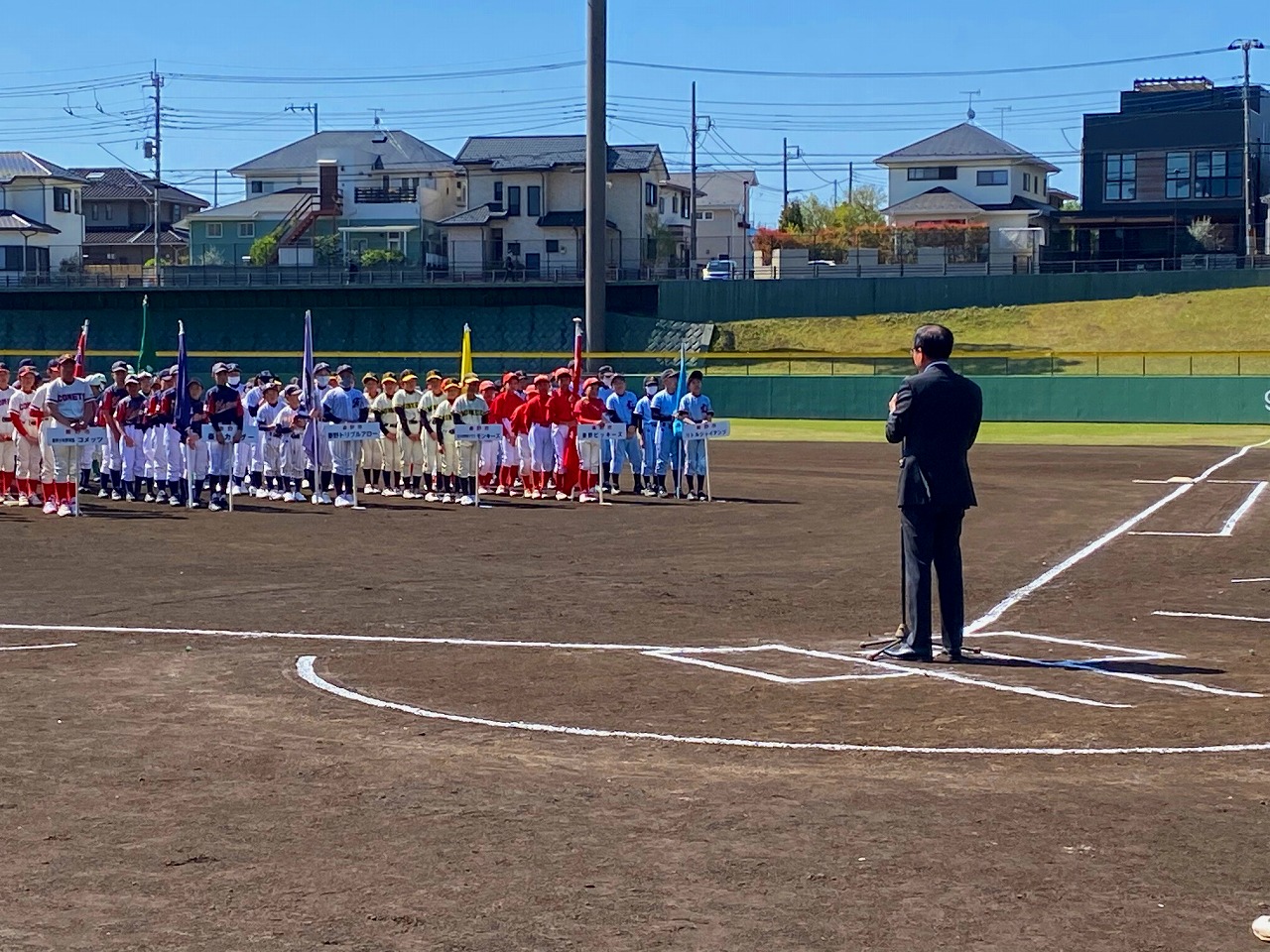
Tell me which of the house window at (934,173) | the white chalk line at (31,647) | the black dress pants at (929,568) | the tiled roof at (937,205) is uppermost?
the house window at (934,173)

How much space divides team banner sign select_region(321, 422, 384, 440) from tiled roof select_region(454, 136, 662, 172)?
57.2 m

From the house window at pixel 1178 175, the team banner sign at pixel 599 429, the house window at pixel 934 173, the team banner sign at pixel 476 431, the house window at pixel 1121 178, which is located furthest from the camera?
the house window at pixel 934 173

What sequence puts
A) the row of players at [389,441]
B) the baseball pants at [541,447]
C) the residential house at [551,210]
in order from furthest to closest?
the residential house at [551,210] → the baseball pants at [541,447] → the row of players at [389,441]

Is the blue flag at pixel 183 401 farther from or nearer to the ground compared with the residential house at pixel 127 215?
nearer to the ground

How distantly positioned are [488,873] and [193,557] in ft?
38.4

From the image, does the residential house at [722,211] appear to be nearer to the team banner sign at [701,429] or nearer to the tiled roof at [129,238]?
the tiled roof at [129,238]

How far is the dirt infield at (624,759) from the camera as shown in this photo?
18.6 feet

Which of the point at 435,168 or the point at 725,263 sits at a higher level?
the point at 435,168

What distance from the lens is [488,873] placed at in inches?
240

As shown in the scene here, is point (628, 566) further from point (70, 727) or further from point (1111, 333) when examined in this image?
point (1111, 333)

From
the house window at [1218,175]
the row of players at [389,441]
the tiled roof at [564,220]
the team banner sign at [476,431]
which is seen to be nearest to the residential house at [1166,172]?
the house window at [1218,175]

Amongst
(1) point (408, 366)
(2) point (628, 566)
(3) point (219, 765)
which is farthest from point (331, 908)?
(1) point (408, 366)

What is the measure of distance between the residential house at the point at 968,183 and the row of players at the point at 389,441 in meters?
55.9

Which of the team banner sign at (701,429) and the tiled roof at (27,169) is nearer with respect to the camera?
the team banner sign at (701,429)
